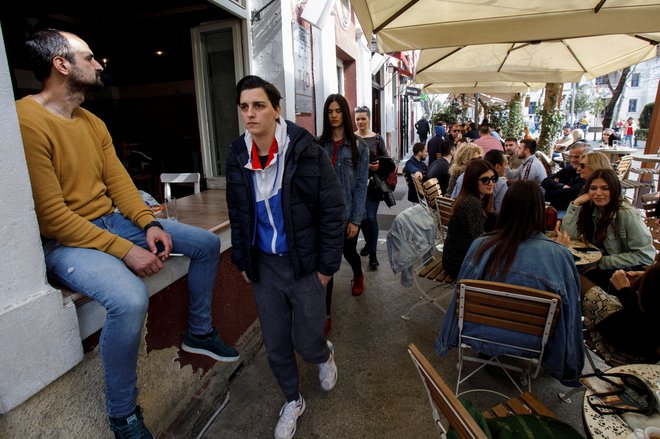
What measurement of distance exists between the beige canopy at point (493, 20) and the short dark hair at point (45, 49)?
84.4 inches

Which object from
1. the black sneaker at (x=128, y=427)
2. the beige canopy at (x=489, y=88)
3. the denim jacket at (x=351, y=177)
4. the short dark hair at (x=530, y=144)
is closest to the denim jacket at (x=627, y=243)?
the denim jacket at (x=351, y=177)

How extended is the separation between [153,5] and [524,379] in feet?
16.2

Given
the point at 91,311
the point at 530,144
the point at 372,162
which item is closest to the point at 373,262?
the point at 372,162

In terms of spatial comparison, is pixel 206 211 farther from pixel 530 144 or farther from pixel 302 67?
pixel 530 144

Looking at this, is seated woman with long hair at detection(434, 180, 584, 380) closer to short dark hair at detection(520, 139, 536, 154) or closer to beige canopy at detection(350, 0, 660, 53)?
beige canopy at detection(350, 0, 660, 53)

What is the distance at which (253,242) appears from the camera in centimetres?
218

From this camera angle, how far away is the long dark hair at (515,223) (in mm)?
2295

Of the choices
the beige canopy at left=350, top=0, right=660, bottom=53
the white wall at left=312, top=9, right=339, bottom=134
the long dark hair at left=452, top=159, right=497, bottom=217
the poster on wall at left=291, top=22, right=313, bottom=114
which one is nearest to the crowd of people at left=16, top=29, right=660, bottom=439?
the long dark hair at left=452, top=159, right=497, bottom=217

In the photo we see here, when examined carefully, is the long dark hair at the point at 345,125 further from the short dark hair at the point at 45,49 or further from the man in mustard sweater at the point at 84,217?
the short dark hair at the point at 45,49

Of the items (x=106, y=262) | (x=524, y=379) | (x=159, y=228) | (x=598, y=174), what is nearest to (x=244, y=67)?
(x=159, y=228)

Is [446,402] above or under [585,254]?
above

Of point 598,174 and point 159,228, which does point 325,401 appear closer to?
point 159,228

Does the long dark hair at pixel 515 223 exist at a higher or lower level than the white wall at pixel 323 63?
lower

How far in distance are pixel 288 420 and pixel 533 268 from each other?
1.68 m
